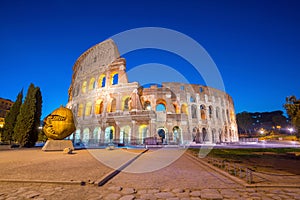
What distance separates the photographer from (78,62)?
112 ft

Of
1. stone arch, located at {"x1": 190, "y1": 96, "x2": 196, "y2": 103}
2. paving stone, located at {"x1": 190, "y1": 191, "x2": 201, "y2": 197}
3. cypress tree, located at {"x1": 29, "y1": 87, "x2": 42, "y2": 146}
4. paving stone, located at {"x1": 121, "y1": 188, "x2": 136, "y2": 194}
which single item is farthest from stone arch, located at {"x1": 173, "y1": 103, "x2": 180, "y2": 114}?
paving stone, located at {"x1": 121, "y1": 188, "x2": 136, "y2": 194}

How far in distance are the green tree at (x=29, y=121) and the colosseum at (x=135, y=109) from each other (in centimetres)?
803

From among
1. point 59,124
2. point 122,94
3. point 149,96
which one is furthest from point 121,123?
point 59,124

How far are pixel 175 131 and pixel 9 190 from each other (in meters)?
26.8

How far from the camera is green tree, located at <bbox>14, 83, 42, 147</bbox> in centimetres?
1680

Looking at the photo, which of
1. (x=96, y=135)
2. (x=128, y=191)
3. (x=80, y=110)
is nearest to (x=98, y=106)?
(x=80, y=110)

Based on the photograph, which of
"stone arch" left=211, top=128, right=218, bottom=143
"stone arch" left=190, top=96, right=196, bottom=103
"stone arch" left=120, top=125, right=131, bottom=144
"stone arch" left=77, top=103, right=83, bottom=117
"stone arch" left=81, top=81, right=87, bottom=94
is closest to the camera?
"stone arch" left=120, top=125, right=131, bottom=144

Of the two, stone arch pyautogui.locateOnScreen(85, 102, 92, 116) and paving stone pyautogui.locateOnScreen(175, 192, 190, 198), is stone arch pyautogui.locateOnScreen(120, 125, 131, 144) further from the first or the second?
paving stone pyautogui.locateOnScreen(175, 192, 190, 198)

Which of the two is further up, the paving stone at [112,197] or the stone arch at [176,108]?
the stone arch at [176,108]

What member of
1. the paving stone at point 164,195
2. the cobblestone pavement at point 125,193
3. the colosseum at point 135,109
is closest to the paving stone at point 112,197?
the cobblestone pavement at point 125,193

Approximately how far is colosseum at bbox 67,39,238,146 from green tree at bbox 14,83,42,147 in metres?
8.03

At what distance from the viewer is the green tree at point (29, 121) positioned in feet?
55.1

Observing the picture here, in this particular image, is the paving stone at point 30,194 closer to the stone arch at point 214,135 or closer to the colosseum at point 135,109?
the colosseum at point 135,109

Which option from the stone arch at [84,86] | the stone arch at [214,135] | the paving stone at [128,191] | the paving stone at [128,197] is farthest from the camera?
the stone arch at [84,86]
